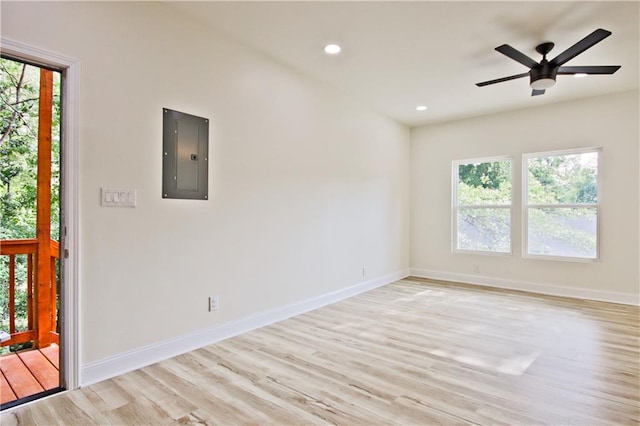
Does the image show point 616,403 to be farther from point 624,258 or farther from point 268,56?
point 268,56

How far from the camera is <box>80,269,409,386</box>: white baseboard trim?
92.9 inches

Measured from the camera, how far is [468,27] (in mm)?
2961

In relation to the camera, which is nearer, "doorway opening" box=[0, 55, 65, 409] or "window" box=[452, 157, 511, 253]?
"doorway opening" box=[0, 55, 65, 409]

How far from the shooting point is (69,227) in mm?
2229

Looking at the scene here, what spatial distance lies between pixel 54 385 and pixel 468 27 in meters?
4.07

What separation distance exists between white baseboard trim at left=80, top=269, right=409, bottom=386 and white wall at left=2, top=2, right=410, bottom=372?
5 centimetres

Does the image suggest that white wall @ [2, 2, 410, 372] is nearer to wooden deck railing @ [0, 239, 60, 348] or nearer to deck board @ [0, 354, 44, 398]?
deck board @ [0, 354, 44, 398]

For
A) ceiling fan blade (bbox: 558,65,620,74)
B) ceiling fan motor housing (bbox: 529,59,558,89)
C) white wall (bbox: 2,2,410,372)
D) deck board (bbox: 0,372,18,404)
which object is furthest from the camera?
ceiling fan motor housing (bbox: 529,59,558,89)

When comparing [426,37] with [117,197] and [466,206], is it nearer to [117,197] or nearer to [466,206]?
[117,197]

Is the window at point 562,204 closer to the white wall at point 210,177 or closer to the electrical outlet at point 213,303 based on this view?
the white wall at point 210,177

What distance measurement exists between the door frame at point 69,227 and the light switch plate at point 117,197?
0.55 ft

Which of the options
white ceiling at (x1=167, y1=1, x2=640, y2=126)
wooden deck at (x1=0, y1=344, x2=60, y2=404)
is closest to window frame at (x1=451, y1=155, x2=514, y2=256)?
white ceiling at (x1=167, y1=1, x2=640, y2=126)

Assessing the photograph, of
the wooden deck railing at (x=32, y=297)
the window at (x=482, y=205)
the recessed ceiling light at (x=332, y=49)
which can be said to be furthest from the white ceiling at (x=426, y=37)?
the wooden deck railing at (x=32, y=297)

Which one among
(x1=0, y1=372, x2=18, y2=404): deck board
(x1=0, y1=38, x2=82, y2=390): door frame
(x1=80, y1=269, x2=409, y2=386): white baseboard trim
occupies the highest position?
(x1=0, y1=38, x2=82, y2=390): door frame
